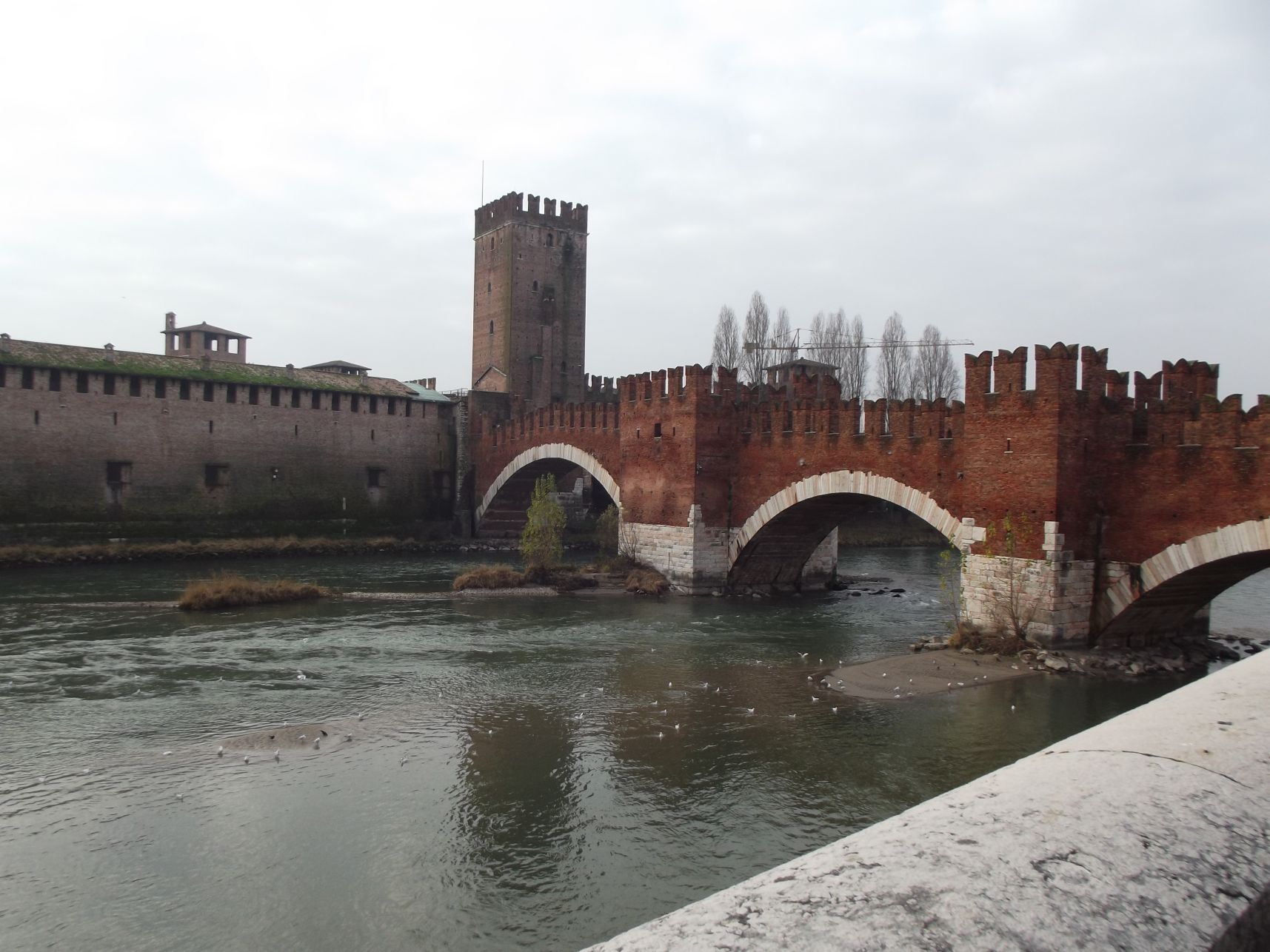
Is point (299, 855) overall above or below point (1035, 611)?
below

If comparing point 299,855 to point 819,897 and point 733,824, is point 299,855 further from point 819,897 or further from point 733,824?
point 819,897

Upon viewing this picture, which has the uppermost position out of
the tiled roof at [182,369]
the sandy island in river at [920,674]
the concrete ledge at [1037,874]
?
the tiled roof at [182,369]

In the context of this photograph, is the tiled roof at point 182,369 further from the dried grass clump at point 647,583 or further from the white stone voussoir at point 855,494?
the white stone voussoir at point 855,494

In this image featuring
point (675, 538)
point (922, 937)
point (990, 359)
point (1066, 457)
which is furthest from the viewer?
point (675, 538)

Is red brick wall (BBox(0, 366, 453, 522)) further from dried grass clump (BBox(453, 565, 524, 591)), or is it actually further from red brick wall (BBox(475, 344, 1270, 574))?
red brick wall (BBox(475, 344, 1270, 574))

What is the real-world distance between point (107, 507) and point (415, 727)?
22952 millimetres

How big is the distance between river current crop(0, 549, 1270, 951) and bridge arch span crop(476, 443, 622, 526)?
33.3 ft

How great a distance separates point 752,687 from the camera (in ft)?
44.1

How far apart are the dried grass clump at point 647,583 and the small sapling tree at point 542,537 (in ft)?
7.13

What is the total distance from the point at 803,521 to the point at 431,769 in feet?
46.8

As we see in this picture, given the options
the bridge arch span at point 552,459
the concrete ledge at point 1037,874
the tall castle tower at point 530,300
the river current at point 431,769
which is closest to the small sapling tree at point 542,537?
the bridge arch span at point 552,459

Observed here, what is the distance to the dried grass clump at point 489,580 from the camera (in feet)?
76.7

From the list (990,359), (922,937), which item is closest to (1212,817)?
(922,937)

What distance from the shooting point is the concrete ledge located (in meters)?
1.52
